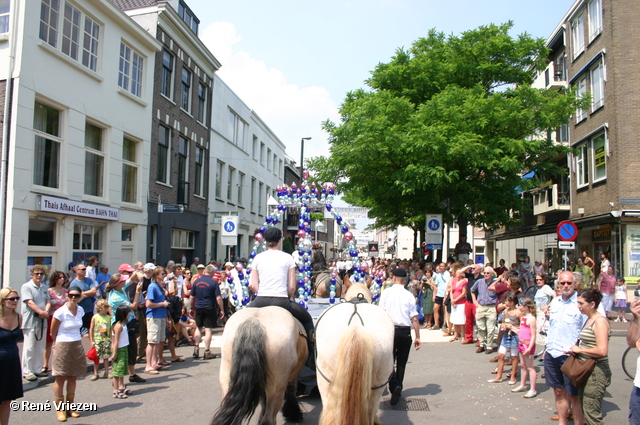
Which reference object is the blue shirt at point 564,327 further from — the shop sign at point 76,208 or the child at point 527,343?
the shop sign at point 76,208

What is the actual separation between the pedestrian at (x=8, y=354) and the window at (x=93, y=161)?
9.89 m

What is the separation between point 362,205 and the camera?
24859 mm

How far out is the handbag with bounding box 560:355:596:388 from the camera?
4852 millimetres

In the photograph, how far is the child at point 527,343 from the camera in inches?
272

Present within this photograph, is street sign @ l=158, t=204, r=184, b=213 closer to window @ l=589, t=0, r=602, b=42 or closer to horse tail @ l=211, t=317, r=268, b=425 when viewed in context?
horse tail @ l=211, t=317, r=268, b=425

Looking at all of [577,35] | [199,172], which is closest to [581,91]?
[577,35]

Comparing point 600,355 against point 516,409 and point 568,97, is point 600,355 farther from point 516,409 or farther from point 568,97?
point 568,97

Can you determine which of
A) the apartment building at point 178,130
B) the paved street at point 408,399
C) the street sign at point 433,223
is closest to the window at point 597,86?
the street sign at point 433,223

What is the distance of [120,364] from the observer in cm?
676

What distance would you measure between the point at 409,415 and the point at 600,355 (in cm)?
235

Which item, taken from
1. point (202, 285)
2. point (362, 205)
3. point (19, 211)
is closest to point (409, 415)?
point (202, 285)

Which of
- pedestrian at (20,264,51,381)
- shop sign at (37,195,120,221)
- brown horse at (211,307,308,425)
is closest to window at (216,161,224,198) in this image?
shop sign at (37,195,120,221)

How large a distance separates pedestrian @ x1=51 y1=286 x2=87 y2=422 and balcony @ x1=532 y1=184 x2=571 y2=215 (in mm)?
23687

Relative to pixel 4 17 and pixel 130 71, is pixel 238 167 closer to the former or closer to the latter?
pixel 130 71
